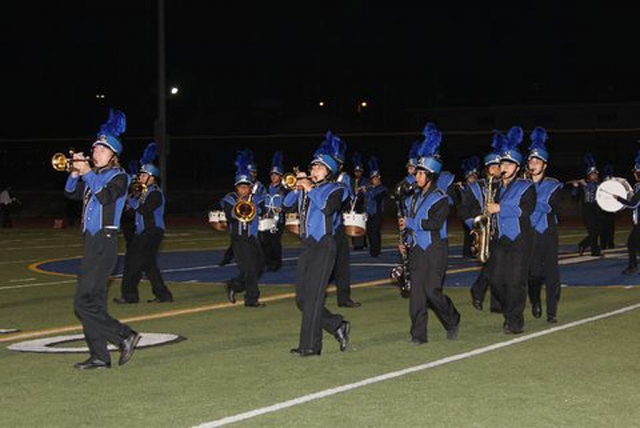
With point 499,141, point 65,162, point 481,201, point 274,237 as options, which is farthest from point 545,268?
point 274,237

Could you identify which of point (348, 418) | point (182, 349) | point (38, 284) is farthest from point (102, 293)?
point (38, 284)

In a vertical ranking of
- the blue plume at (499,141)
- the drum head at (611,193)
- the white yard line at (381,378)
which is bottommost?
the white yard line at (381,378)

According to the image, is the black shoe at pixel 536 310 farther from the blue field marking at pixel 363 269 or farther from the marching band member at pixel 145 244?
the marching band member at pixel 145 244

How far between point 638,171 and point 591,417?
11.6 m

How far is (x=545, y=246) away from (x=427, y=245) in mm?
2653

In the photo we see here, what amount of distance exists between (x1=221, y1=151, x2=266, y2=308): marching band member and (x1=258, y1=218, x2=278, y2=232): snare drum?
0.30m

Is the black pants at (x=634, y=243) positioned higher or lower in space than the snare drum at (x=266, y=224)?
lower

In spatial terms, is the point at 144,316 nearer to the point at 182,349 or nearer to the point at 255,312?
the point at 255,312

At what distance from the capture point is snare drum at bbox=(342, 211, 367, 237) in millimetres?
14094

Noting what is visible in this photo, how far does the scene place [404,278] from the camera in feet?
45.9

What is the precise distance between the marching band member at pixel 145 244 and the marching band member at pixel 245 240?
3.14 feet

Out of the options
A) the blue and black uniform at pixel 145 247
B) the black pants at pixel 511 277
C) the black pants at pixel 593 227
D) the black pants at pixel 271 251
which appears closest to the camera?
the black pants at pixel 511 277

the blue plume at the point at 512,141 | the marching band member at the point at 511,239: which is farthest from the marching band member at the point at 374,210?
the marching band member at the point at 511,239

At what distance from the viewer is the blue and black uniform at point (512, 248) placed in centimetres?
1216
